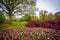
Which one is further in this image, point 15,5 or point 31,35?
point 15,5

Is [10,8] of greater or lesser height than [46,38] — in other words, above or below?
above

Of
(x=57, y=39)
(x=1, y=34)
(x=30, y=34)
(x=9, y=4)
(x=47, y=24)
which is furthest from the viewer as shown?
(x=9, y=4)

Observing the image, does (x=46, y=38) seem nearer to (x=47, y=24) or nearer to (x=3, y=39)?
(x=3, y=39)

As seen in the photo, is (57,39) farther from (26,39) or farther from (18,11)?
(18,11)

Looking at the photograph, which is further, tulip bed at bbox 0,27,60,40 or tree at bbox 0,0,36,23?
tree at bbox 0,0,36,23

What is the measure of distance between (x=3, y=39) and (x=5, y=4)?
58.1 ft

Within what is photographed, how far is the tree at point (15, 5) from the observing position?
80.9 ft

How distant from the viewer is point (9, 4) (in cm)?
2470

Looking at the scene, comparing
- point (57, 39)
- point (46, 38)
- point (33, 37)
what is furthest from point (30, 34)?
point (57, 39)

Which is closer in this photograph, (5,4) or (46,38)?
(46,38)

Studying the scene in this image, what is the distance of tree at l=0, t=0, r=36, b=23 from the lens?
24650 millimetres

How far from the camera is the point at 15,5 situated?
24.9 m

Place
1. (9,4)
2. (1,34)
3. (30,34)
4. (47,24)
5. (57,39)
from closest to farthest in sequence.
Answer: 1. (57,39)
2. (30,34)
3. (1,34)
4. (47,24)
5. (9,4)

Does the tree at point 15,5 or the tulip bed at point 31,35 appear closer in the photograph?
the tulip bed at point 31,35
